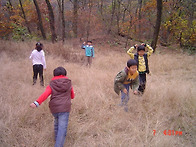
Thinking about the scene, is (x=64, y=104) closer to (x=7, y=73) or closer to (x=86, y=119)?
(x=86, y=119)

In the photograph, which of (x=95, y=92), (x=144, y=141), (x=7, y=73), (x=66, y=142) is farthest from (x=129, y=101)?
(x=7, y=73)

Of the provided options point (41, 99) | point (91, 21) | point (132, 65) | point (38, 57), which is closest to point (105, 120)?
point (132, 65)

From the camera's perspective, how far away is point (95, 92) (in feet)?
13.0

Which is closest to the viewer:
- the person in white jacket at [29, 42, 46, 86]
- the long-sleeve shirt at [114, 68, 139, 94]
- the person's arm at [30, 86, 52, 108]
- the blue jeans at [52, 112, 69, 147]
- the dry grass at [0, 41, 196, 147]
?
the person's arm at [30, 86, 52, 108]

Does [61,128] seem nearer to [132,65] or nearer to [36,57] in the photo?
[132,65]

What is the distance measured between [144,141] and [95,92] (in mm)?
1909

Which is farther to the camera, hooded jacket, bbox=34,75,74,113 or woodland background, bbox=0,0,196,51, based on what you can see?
woodland background, bbox=0,0,196,51

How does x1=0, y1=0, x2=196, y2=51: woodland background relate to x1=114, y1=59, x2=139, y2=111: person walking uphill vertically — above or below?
above

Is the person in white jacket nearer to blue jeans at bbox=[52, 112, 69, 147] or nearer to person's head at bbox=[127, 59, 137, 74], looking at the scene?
blue jeans at bbox=[52, 112, 69, 147]
